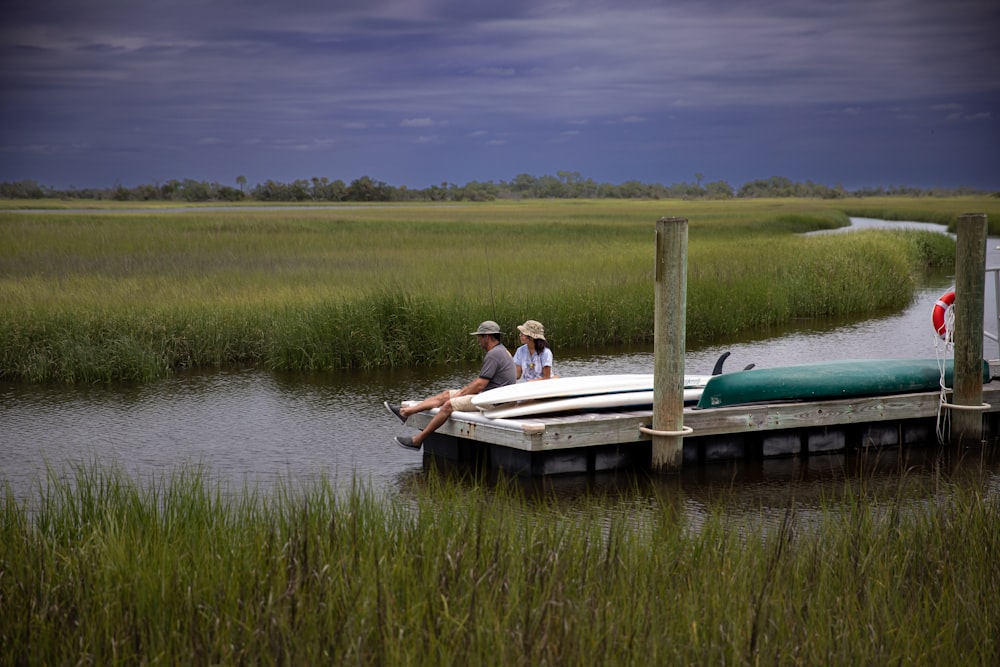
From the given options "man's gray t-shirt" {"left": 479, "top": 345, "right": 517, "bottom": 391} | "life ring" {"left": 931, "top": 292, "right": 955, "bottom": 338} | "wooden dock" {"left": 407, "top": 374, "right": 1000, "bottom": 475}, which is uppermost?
"life ring" {"left": 931, "top": 292, "right": 955, "bottom": 338}

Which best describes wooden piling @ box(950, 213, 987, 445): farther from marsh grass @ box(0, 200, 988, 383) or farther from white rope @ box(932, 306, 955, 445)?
marsh grass @ box(0, 200, 988, 383)

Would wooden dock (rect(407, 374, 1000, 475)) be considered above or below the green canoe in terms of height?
below

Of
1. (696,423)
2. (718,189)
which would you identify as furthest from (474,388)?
(718,189)

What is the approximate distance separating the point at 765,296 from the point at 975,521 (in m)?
16.3

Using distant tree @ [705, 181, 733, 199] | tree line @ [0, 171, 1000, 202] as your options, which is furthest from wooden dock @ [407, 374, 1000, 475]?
distant tree @ [705, 181, 733, 199]

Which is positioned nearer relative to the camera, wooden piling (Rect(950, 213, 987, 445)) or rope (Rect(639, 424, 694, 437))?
rope (Rect(639, 424, 694, 437))

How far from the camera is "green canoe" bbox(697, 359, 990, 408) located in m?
11.2

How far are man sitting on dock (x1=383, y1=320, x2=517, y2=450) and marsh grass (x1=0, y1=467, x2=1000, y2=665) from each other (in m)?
4.00

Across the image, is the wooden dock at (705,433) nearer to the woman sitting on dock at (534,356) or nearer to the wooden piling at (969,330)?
the wooden piling at (969,330)

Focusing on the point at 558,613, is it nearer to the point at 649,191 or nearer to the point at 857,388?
the point at 857,388

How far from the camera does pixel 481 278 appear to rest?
76.4 feet

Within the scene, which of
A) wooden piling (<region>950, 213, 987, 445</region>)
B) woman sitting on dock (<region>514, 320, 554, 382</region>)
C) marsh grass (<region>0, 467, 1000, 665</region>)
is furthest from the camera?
woman sitting on dock (<region>514, 320, 554, 382</region>)

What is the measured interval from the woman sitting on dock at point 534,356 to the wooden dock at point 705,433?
989mm

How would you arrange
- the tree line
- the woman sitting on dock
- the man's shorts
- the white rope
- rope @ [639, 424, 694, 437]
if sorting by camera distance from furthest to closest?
the tree line
the white rope
the woman sitting on dock
the man's shorts
rope @ [639, 424, 694, 437]
